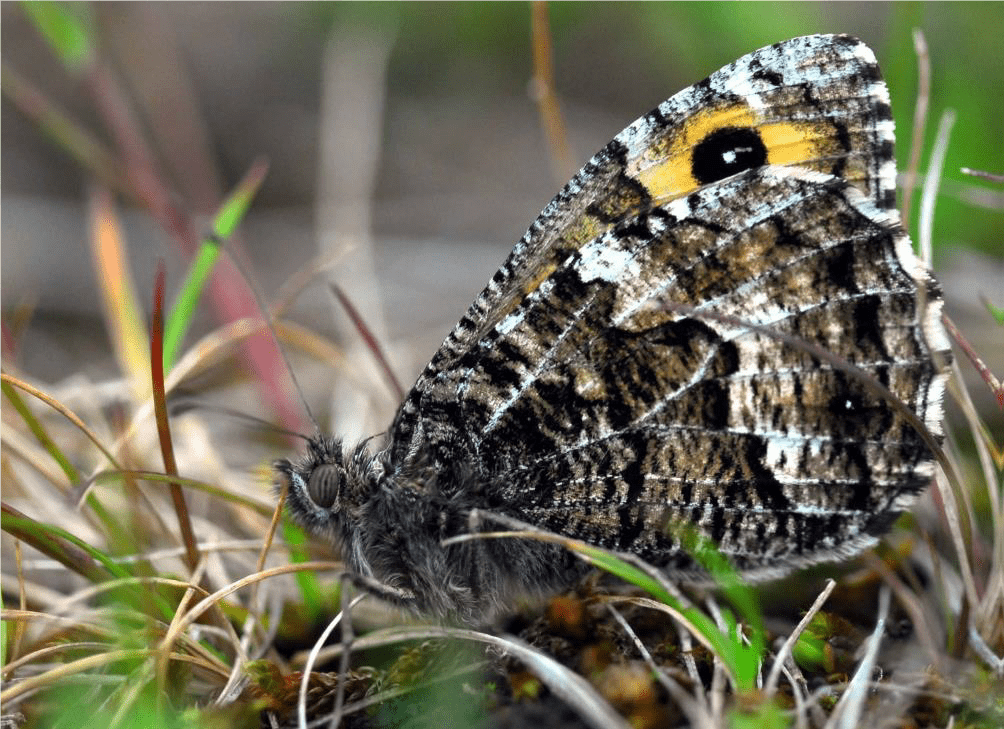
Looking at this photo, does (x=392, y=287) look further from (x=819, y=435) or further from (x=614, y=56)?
(x=819, y=435)

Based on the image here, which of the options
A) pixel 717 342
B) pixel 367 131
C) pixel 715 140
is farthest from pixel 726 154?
pixel 367 131

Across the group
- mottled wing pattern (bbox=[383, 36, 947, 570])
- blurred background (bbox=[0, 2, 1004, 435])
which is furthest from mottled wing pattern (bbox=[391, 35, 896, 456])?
blurred background (bbox=[0, 2, 1004, 435])

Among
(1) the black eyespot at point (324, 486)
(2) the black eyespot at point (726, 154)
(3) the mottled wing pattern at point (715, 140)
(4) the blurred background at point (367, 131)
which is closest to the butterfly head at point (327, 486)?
(1) the black eyespot at point (324, 486)

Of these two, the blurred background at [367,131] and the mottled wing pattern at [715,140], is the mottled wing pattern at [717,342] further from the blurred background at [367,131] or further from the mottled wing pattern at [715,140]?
the blurred background at [367,131]

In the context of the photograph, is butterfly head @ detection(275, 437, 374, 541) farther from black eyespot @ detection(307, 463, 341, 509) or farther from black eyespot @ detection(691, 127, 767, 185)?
black eyespot @ detection(691, 127, 767, 185)

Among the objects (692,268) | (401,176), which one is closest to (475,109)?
(401,176)

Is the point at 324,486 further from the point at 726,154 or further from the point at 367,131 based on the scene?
the point at 367,131

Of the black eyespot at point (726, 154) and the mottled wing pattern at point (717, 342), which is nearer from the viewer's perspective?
the mottled wing pattern at point (717, 342)
